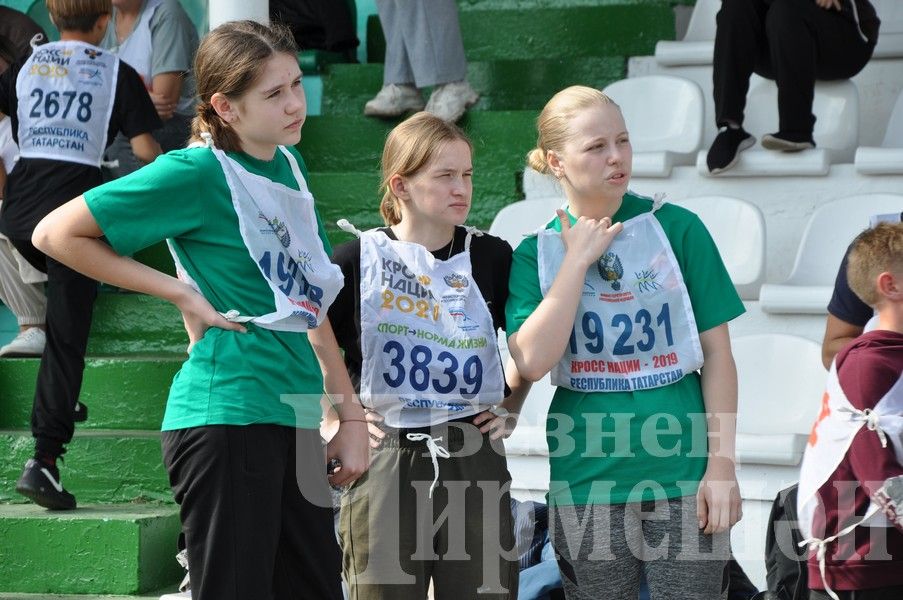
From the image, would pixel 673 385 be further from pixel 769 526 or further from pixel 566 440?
pixel 769 526

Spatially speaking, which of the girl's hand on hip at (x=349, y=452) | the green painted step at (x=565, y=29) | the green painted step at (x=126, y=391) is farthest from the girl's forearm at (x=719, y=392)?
the green painted step at (x=565, y=29)

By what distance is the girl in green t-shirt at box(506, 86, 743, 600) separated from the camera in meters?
2.35

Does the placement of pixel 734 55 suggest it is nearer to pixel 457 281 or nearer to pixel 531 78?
pixel 531 78

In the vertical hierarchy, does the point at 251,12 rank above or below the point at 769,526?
above

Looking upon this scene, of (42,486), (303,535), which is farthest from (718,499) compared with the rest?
(42,486)

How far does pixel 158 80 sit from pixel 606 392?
3.05m

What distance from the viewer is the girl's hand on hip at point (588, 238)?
240cm

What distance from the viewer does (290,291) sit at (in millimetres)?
2260

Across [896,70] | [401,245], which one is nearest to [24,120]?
[401,245]

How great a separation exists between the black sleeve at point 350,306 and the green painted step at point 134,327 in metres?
2.17

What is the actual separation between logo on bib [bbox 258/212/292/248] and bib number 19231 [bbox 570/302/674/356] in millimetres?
556

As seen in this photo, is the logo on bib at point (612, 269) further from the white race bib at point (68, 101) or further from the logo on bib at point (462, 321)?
the white race bib at point (68, 101)

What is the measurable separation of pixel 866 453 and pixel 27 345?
3018 millimetres

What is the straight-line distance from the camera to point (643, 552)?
2.35 metres
